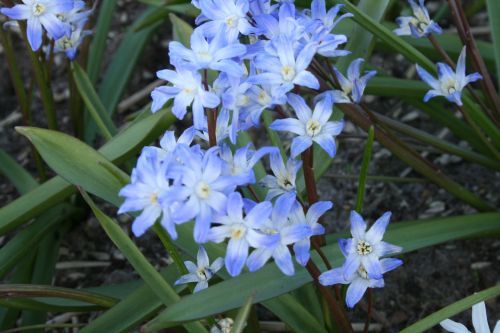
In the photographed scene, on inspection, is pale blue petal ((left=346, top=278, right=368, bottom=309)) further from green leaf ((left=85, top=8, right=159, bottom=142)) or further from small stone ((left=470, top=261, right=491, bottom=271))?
green leaf ((left=85, top=8, right=159, bottom=142))

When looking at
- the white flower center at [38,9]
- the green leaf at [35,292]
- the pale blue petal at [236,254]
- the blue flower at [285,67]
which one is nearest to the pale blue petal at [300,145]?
the blue flower at [285,67]

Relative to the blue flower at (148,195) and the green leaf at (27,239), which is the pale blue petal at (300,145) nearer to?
the blue flower at (148,195)

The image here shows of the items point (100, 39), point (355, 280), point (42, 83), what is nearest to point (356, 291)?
point (355, 280)

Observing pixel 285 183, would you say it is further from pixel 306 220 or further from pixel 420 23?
pixel 420 23

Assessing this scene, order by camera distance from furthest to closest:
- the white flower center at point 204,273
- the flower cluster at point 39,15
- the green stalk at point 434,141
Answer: the green stalk at point 434,141
the flower cluster at point 39,15
the white flower center at point 204,273

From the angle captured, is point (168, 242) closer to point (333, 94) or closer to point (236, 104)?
point (236, 104)

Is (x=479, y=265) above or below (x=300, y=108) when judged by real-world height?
below
